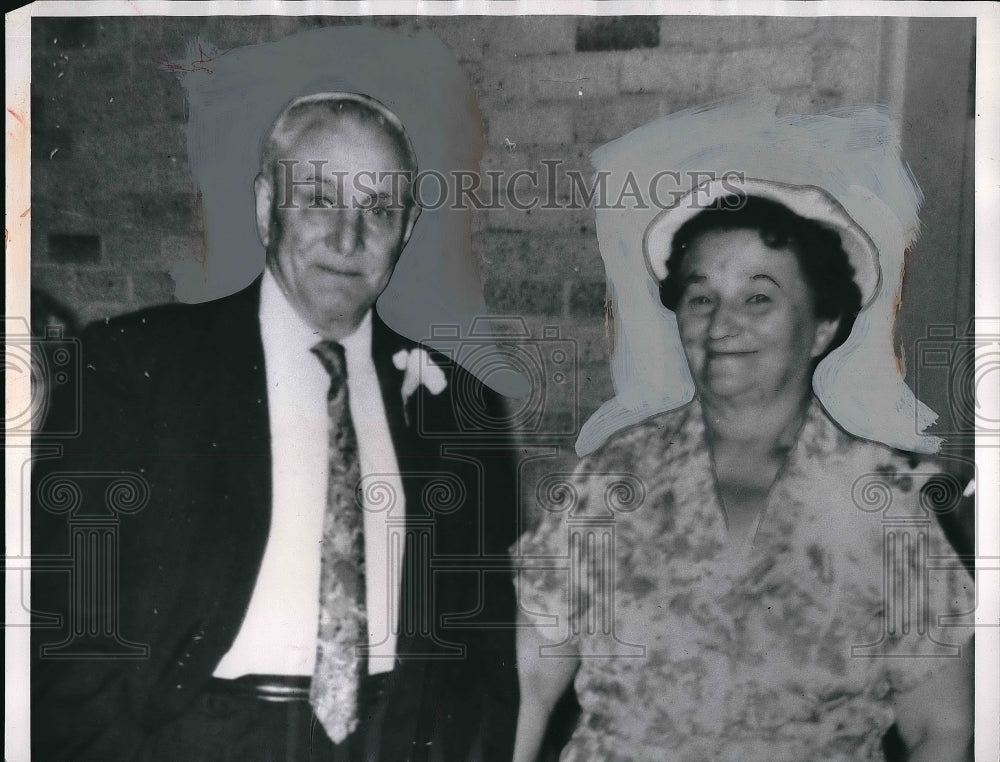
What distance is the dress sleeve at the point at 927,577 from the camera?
218cm

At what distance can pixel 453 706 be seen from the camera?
86.4 inches

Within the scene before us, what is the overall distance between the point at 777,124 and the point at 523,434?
1115mm

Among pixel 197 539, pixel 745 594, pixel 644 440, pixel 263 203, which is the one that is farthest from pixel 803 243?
pixel 197 539

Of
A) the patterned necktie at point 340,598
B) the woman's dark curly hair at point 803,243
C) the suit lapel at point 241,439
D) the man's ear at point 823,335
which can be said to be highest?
the woman's dark curly hair at point 803,243

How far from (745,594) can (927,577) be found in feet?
1.70

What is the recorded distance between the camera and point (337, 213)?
86.4 inches

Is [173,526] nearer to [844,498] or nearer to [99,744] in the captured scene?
[99,744]

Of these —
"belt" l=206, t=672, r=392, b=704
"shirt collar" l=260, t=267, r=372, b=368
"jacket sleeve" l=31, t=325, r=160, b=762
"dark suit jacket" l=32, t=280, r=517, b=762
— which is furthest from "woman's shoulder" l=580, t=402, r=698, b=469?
"jacket sleeve" l=31, t=325, r=160, b=762

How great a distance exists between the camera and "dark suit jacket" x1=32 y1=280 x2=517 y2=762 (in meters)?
2.19

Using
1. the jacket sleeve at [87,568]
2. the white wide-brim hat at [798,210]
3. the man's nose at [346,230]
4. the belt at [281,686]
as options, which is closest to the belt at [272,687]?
the belt at [281,686]

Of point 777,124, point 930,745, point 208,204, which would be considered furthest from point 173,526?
point 930,745

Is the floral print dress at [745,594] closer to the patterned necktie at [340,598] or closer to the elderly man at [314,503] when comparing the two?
Answer: the elderly man at [314,503]

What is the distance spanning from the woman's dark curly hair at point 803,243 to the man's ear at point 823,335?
0.01 metres
